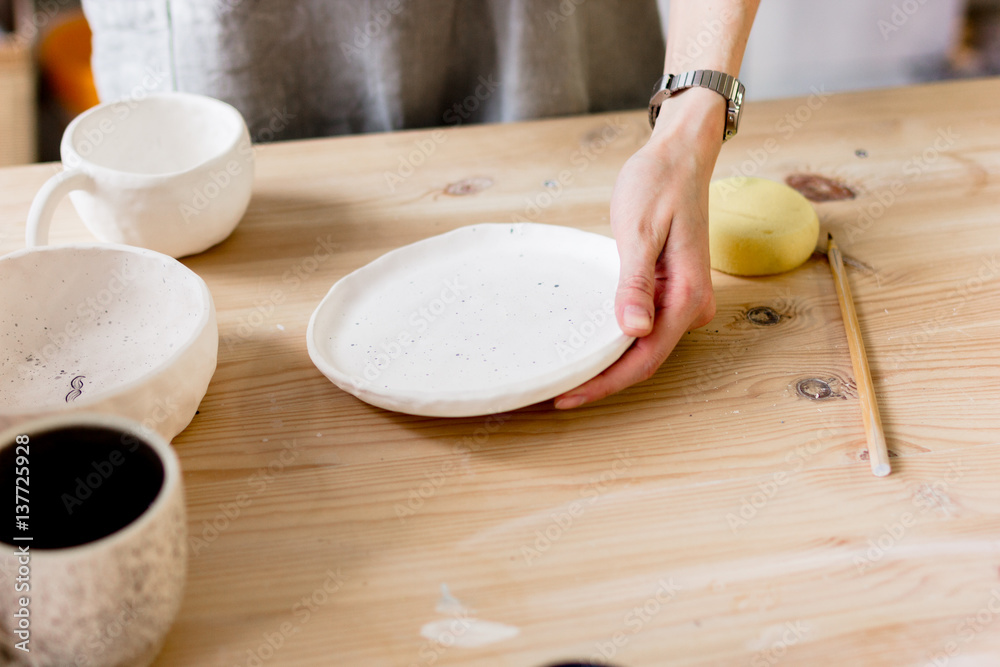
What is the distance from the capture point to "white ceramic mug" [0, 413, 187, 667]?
0.36m

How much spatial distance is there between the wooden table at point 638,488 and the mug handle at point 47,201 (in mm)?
133

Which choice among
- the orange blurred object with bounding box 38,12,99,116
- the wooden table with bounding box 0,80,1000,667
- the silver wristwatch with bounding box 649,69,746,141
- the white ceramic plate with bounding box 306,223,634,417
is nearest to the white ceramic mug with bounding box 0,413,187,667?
the wooden table with bounding box 0,80,1000,667

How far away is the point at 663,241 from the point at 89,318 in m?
0.49

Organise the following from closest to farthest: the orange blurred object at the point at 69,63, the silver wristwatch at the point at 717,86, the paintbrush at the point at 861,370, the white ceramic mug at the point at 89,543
A: 1. the white ceramic mug at the point at 89,543
2. the paintbrush at the point at 861,370
3. the silver wristwatch at the point at 717,86
4. the orange blurred object at the point at 69,63

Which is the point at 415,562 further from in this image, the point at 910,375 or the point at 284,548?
the point at 910,375

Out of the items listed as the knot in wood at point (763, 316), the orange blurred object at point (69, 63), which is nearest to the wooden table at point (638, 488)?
the knot in wood at point (763, 316)

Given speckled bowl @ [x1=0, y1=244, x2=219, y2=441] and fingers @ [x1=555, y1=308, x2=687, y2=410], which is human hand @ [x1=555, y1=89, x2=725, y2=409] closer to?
fingers @ [x1=555, y1=308, x2=687, y2=410]

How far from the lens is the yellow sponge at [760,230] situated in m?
0.72

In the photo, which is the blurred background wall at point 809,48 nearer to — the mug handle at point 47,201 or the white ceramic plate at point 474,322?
the mug handle at point 47,201

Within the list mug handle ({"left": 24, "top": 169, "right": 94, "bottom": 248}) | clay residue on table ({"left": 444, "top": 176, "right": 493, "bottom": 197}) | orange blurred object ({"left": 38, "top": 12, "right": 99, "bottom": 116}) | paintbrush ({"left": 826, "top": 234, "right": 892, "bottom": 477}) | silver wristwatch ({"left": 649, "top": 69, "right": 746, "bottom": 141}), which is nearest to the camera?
paintbrush ({"left": 826, "top": 234, "right": 892, "bottom": 477})

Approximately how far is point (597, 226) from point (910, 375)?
0.34m

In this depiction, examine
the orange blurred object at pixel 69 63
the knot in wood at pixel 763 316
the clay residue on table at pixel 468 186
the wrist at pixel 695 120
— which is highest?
the wrist at pixel 695 120

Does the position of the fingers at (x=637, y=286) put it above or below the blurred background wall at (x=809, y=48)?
above

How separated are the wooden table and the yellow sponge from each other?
21 millimetres
